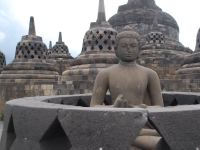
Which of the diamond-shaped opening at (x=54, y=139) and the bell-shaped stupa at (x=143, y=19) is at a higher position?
the bell-shaped stupa at (x=143, y=19)

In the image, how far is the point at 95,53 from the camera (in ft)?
28.2

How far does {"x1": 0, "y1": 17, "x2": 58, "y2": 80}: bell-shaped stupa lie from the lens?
9.95 meters

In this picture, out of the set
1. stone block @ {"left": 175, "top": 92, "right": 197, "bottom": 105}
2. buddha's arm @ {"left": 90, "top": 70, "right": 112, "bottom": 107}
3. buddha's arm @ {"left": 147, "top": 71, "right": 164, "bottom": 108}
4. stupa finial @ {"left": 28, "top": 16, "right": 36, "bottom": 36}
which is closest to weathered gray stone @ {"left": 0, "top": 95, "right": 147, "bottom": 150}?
buddha's arm @ {"left": 90, "top": 70, "right": 112, "bottom": 107}

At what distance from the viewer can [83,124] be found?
6.31 feet

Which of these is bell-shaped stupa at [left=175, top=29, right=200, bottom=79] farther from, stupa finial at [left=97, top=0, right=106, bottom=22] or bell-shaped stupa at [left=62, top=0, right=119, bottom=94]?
stupa finial at [left=97, top=0, right=106, bottom=22]

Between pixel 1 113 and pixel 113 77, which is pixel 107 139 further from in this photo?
pixel 1 113

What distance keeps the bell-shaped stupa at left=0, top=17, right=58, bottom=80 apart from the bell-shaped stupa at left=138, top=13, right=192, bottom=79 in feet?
19.6

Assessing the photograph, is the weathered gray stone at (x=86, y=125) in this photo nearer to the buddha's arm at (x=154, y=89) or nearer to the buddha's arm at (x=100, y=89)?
the buddha's arm at (x=100, y=89)

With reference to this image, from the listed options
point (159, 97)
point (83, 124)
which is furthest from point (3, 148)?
point (159, 97)

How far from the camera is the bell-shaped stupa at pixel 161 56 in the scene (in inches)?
554

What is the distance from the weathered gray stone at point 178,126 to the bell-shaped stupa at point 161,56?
33.7ft

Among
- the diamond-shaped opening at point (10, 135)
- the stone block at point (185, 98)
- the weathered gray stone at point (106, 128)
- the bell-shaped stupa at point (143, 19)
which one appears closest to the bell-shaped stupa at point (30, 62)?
the stone block at point (185, 98)

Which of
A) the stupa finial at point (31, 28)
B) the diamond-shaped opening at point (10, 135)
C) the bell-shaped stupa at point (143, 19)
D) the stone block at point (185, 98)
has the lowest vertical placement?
the diamond-shaped opening at point (10, 135)

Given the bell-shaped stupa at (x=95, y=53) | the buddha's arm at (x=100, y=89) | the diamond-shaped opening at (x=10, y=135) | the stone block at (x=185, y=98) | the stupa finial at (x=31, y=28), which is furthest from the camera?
the stupa finial at (x=31, y=28)
